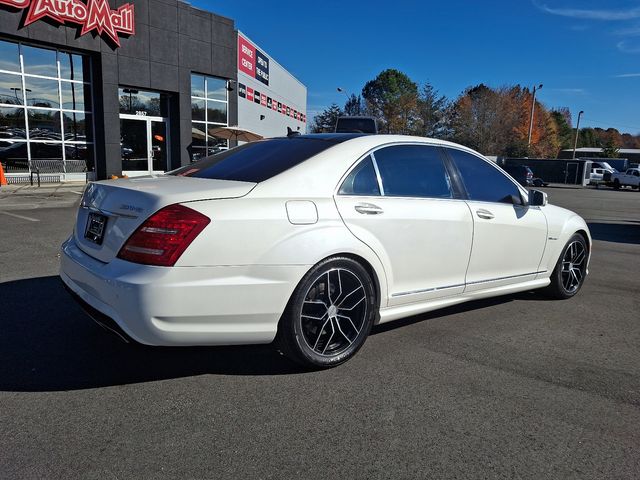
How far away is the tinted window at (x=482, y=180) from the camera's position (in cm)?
433

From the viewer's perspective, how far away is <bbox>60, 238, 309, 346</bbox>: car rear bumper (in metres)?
2.78

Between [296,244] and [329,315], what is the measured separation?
1.85ft

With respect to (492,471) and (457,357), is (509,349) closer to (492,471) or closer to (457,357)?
(457,357)

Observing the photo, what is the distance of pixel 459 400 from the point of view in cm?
298

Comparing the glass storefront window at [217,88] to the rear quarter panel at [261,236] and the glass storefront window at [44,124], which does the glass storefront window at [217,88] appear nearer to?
the glass storefront window at [44,124]

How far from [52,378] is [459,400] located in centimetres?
245

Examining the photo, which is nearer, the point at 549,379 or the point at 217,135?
the point at 549,379

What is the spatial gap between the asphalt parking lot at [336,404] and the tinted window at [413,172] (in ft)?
3.76

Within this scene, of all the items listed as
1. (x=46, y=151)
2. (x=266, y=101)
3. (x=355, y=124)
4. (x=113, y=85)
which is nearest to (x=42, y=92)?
(x=46, y=151)

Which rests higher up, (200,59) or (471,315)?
(200,59)

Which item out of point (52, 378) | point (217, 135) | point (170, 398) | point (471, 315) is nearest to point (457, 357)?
point (471, 315)

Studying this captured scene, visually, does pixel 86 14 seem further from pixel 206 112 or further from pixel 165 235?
pixel 165 235

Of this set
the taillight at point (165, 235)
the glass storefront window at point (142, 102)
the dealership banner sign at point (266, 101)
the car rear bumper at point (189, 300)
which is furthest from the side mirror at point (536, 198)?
the dealership banner sign at point (266, 101)

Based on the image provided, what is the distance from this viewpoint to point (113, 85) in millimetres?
20219
